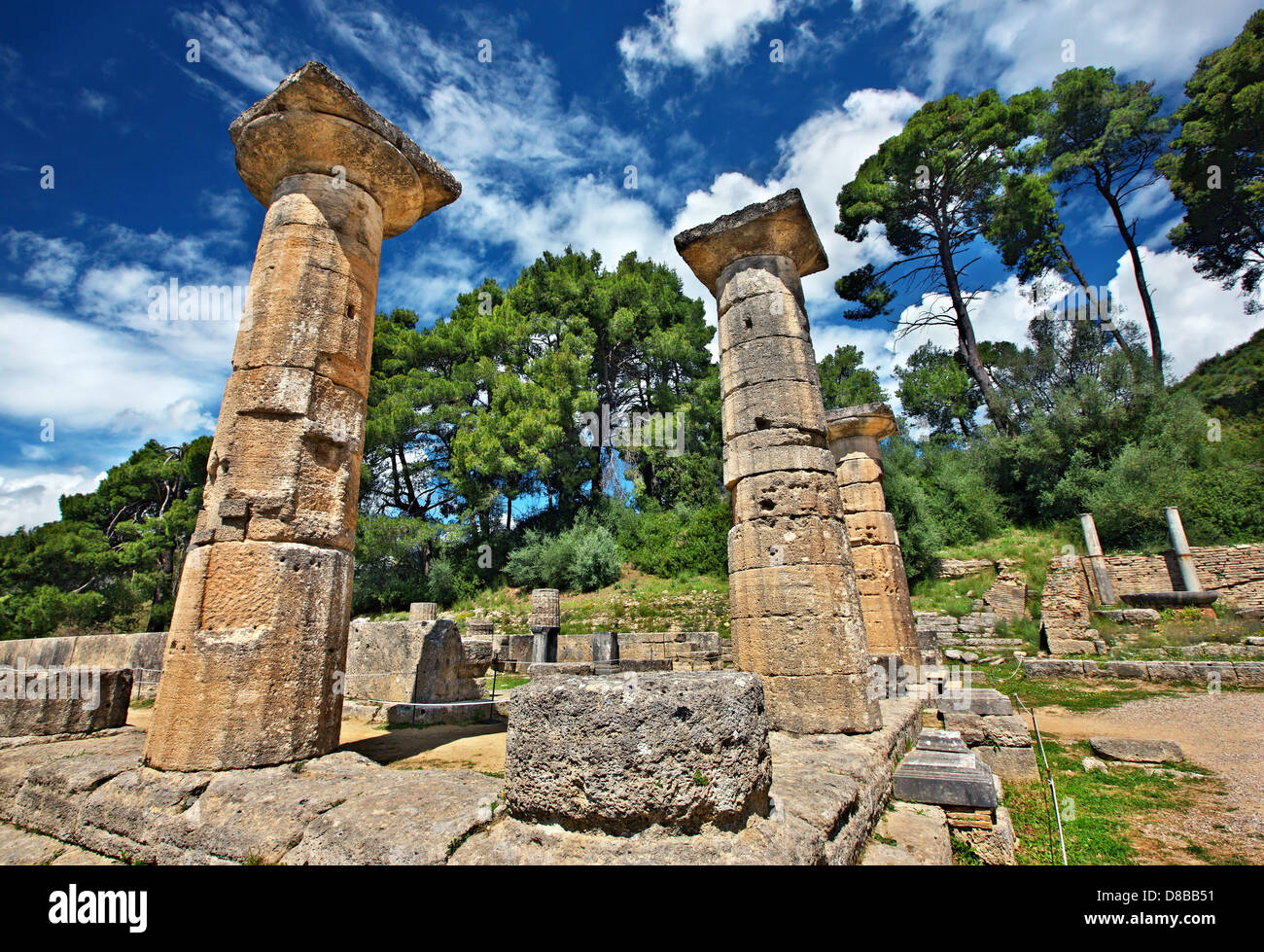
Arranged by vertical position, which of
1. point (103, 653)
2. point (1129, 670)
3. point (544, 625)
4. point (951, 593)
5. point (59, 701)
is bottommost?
point (1129, 670)

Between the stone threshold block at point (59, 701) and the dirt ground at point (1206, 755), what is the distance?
7795 mm

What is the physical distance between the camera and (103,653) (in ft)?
36.6

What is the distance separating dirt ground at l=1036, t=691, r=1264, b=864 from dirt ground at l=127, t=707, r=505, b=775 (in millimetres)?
4940

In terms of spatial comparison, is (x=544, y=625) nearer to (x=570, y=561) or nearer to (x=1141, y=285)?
(x=570, y=561)

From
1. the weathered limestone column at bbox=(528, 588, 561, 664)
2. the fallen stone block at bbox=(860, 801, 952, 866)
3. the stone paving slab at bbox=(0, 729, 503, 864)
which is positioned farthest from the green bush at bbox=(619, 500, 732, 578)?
the stone paving slab at bbox=(0, 729, 503, 864)

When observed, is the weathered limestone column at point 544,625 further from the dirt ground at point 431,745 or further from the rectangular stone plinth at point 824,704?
the rectangular stone plinth at point 824,704

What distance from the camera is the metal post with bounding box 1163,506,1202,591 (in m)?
16.1

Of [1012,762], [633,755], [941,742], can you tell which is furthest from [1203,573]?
[633,755]

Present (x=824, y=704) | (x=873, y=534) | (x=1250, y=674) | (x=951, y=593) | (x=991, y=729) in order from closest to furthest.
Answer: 1. (x=824, y=704)
2. (x=991, y=729)
3. (x=873, y=534)
4. (x=1250, y=674)
5. (x=951, y=593)

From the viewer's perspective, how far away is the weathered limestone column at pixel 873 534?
355 inches

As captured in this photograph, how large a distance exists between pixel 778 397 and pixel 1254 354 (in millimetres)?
37313

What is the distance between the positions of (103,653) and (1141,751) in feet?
53.1

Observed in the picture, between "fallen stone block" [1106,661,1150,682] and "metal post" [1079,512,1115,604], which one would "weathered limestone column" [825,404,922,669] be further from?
"metal post" [1079,512,1115,604]
